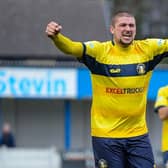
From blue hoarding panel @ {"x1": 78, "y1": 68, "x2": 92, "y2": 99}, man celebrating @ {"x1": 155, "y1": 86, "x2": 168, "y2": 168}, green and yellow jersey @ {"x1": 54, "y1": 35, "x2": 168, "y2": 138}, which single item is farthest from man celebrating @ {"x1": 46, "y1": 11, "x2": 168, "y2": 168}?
blue hoarding panel @ {"x1": 78, "y1": 68, "x2": 92, "y2": 99}

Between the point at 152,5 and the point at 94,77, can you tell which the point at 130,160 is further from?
the point at 152,5

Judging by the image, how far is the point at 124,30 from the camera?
24.0 ft

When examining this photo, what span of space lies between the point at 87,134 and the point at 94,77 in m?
Answer: 20.4

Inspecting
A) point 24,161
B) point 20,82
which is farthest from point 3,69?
A: point 24,161

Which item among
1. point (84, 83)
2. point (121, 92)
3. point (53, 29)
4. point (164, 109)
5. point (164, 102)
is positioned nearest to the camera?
point (53, 29)

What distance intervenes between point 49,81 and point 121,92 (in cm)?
1781

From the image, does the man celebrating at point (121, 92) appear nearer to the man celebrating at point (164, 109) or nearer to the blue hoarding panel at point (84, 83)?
the man celebrating at point (164, 109)

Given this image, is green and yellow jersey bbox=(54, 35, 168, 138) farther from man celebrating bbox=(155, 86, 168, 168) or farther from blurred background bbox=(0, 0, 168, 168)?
blurred background bbox=(0, 0, 168, 168)

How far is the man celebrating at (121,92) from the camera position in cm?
745

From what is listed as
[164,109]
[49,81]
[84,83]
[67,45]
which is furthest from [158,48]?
[49,81]

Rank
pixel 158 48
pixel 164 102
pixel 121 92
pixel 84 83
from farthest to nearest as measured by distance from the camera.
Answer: pixel 84 83, pixel 164 102, pixel 158 48, pixel 121 92

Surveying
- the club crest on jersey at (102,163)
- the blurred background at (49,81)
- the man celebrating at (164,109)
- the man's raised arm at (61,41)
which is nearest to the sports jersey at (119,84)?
the man's raised arm at (61,41)

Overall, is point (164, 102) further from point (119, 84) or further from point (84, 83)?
point (84, 83)

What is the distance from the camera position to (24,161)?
18328 mm
